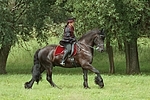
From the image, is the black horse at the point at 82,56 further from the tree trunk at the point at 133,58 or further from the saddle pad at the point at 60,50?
the tree trunk at the point at 133,58

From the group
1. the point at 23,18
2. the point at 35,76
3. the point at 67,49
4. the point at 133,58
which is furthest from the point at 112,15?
the point at 35,76

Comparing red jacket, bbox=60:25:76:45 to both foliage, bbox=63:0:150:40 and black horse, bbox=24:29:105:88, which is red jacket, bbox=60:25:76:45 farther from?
foliage, bbox=63:0:150:40

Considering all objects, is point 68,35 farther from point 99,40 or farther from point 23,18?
point 23,18

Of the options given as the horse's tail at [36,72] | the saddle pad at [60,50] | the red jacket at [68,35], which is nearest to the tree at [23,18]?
the horse's tail at [36,72]

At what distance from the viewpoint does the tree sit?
2892 centimetres

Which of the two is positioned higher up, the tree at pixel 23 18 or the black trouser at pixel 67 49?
the tree at pixel 23 18

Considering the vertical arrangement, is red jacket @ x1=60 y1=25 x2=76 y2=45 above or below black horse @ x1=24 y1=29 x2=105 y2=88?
above

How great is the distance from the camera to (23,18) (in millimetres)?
30672

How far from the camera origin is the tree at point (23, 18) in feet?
94.9

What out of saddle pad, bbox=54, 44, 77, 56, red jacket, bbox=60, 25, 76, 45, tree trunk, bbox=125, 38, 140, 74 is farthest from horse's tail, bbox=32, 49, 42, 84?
tree trunk, bbox=125, 38, 140, 74

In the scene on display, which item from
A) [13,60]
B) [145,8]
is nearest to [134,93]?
[145,8]

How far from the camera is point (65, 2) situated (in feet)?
101

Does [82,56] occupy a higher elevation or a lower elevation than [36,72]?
higher

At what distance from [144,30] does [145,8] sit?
2.11m
